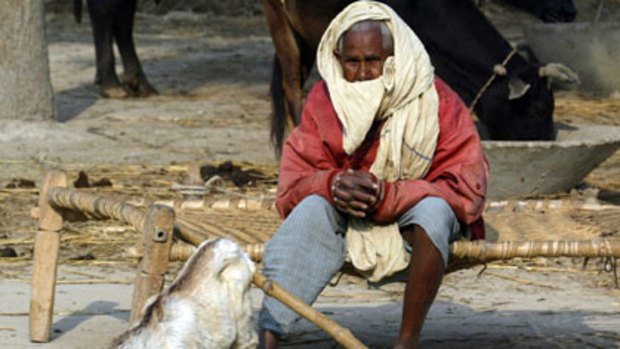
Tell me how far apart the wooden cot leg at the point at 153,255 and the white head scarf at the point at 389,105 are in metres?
0.53

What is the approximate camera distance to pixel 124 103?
1062 centimetres

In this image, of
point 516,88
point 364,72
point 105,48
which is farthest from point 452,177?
point 105,48

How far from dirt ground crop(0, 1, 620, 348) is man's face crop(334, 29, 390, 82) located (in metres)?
0.57

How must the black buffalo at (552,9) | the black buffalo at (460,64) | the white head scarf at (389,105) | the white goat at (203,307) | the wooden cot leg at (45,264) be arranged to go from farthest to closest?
the black buffalo at (552,9) < the black buffalo at (460,64) < the wooden cot leg at (45,264) < the white head scarf at (389,105) < the white goat at (203,307)

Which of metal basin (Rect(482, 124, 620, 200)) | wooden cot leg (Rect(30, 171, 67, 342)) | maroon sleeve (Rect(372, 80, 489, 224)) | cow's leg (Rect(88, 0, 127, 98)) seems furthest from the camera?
cow's leg (Rect(88, 0, 127, 98))

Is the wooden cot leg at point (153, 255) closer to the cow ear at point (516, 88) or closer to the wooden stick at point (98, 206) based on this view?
the wooden stick at point (98, 206)

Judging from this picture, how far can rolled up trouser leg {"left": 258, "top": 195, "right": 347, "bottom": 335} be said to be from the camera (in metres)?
3.81

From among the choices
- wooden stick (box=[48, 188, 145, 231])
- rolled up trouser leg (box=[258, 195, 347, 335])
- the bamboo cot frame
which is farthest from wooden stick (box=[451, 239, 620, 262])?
wooden stick (box=[48, 188, 145, 231])

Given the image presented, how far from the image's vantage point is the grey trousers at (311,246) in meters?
3.81

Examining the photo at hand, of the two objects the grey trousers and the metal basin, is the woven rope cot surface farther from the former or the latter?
the metal basin

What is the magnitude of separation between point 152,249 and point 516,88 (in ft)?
14.7

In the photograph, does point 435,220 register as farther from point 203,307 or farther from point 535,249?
point 203,307

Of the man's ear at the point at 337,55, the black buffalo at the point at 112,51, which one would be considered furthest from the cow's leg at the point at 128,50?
the man's ear at the point at 337,55

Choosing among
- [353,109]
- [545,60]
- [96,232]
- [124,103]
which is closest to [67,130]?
[124,103]
